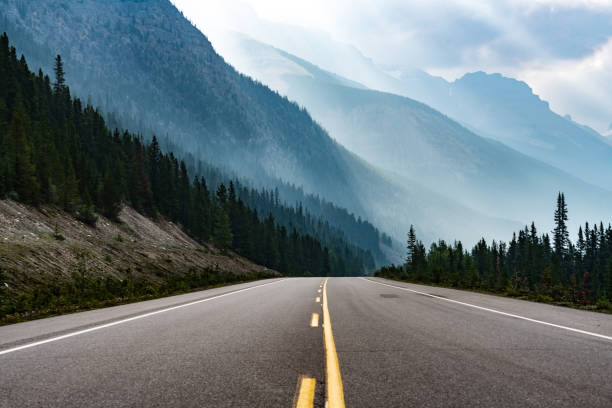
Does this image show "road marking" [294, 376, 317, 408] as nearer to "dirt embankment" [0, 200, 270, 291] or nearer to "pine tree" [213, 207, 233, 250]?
"dirt embankment" [0, 200, 270, 291]

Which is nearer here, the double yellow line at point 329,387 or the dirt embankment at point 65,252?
the double yellow line at point 329,387

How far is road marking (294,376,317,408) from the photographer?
3.77 meters

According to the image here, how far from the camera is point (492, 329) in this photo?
8.23 m

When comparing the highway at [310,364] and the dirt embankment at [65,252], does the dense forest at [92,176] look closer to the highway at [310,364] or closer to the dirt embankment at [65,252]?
the dirt embankment at [65,252]

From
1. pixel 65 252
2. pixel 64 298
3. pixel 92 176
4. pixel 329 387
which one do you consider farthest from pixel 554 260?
pixel 329 387

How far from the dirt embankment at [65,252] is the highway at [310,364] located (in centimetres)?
1371

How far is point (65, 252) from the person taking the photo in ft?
86.1

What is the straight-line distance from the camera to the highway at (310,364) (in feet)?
13.1

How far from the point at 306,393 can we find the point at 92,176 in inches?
2610

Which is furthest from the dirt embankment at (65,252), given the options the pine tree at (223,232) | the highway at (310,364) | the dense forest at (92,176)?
the pine tree at (223,232)

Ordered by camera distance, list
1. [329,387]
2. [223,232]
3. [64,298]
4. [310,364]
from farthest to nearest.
→ [223,232] → [64,298] → [310,364] → [329,387]

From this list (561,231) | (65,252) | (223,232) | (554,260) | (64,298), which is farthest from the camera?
(561,231)

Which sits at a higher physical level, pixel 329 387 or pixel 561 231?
pixel 561 231

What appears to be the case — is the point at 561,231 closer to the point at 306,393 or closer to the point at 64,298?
the point at 64,298
